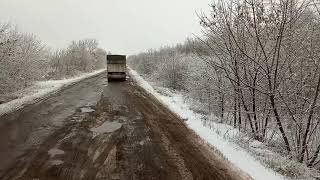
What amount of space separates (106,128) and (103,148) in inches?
92.6

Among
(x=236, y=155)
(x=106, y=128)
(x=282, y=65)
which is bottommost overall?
(x=236, y=155)

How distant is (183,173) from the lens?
6316mm

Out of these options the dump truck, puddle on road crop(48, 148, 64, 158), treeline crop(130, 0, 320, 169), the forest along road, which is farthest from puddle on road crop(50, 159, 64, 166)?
the dump truck

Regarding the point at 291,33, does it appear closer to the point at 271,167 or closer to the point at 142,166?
the point at 271,167

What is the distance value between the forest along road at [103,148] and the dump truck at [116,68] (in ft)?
61.8

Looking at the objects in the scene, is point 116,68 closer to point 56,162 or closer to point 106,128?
point 106,128

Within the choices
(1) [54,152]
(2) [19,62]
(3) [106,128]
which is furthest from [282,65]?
(2) [19,62]

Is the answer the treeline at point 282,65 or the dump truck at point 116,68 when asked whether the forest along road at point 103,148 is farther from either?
the dump truck at point 116,68

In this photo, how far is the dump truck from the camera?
3167 centimetres

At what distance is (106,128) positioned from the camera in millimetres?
10039

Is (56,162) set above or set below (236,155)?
above

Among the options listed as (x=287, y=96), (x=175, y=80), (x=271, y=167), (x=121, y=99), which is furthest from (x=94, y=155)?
(x=175, y=80)

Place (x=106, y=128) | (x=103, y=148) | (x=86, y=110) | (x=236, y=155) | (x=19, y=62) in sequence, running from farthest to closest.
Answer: (x=19, y=62)
(x=86, y=110)
(x=106, y=128)
(x=236, y=155)
(x=103, y=148)

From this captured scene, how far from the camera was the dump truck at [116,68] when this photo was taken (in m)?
31.7
